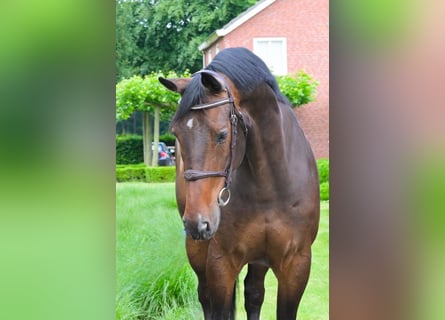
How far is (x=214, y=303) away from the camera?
237 cm

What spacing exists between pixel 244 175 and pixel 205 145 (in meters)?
0.48

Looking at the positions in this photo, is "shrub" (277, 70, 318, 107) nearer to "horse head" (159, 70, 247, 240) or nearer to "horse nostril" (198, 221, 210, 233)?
"horse head" (159, 70, 247, 240)

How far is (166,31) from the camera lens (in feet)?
9.21

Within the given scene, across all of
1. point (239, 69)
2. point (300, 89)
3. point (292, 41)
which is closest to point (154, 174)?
point (300, 89)

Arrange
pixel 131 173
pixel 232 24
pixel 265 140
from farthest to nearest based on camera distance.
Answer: pixel 131 173 → pixel 232 24 → pixel 265 140

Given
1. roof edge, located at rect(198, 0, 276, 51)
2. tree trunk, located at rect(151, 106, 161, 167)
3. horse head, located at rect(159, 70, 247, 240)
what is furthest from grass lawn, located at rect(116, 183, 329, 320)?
horse head, located at rect(159, 70, 247, 240)

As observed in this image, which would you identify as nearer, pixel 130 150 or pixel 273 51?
pixel 273 51

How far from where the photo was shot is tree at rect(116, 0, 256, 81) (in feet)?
9.04

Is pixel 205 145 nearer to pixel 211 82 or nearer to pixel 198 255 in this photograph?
pixel 211 82

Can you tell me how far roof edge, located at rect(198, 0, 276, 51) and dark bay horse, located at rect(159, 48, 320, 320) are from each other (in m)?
0.57
